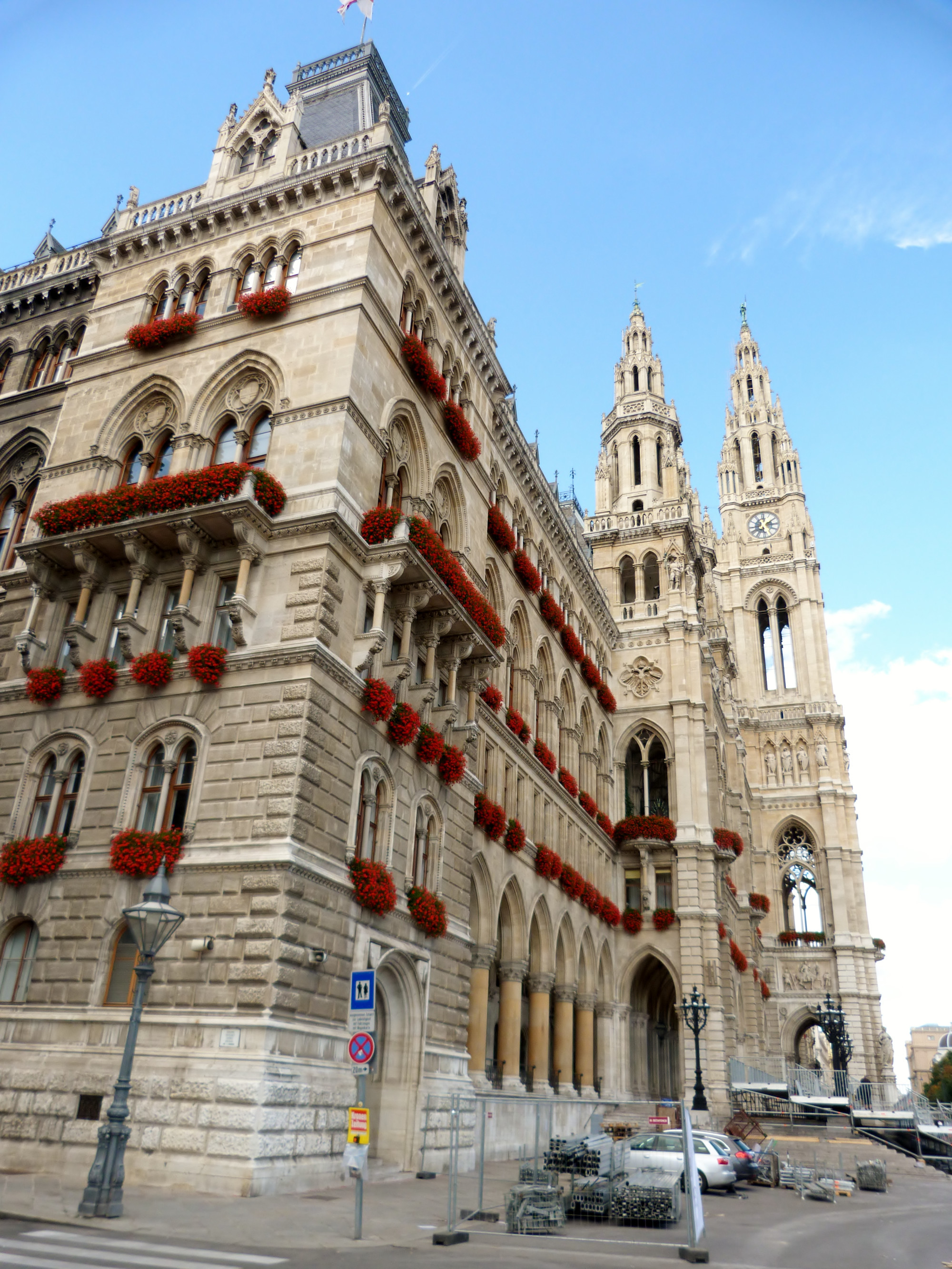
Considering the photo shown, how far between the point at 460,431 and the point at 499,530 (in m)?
5.86

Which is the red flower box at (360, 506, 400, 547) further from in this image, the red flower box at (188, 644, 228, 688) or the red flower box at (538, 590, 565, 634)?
the red flower box at (538, 590, 565, 634)

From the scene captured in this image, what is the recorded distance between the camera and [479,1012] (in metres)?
30.1

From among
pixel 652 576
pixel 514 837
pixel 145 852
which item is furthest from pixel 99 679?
pixel 652 576

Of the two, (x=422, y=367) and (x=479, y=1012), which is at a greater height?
(x=422, y=367)

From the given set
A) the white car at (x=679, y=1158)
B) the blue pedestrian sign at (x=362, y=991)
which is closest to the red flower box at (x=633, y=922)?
the white car at (x=679, y=1158)

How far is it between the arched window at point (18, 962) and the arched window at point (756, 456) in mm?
92130

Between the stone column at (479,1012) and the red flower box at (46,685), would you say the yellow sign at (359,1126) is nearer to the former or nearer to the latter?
the red flower box at (46,685)

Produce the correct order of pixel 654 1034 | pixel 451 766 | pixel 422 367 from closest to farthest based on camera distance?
pixel 451 766, pixel 422 367, pixel 654 1034

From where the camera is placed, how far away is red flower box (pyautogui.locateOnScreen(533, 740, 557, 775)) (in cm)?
3797

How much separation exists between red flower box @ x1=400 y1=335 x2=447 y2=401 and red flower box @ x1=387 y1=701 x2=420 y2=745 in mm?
9800

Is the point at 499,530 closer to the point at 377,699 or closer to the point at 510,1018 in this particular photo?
the point at 377,699

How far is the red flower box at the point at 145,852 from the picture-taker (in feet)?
63.2

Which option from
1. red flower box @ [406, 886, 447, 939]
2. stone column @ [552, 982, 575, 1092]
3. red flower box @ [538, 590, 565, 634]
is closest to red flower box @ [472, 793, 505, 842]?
red flower box @ [406, 886, 447, 939]

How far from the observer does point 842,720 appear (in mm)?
81750
